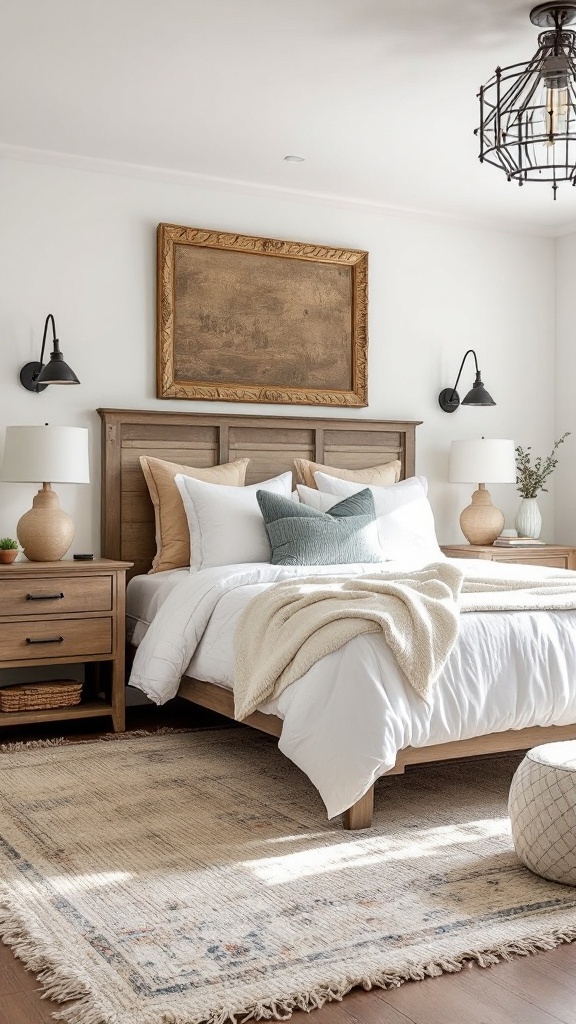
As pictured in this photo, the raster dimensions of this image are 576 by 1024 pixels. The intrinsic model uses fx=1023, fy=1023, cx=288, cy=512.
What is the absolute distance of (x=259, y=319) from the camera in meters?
5.35

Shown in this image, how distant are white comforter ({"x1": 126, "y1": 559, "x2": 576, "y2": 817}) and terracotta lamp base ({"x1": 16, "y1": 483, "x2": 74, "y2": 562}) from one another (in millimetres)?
940

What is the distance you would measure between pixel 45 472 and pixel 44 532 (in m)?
0.27

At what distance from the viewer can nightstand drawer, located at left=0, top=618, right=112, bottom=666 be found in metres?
4.20

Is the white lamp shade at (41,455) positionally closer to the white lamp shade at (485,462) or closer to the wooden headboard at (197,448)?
the wooden headboard at (197,448)

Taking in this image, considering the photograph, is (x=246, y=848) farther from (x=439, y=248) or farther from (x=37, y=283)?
(x=439, y=248)

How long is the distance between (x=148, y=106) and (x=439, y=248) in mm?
2298

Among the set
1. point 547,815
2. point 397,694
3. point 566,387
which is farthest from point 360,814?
point 566,387

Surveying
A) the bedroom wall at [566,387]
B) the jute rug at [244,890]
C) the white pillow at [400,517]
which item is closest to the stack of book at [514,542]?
the white pillow at [400,517]

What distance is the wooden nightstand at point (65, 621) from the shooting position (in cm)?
421

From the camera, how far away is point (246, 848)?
114 inches

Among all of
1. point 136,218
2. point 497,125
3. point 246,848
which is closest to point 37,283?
point 136,218

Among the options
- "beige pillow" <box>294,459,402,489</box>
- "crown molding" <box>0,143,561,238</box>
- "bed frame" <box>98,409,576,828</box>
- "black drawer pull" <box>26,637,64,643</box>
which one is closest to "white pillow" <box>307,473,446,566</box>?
"beige pillow" <box>294,459,402,489</box>

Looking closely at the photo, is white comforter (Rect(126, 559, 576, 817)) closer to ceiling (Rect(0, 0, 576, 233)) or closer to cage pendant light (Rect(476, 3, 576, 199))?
cage pendant light (Rect(476, 3, 576, 199))

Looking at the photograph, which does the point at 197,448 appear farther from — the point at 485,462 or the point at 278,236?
the point at 485,462
